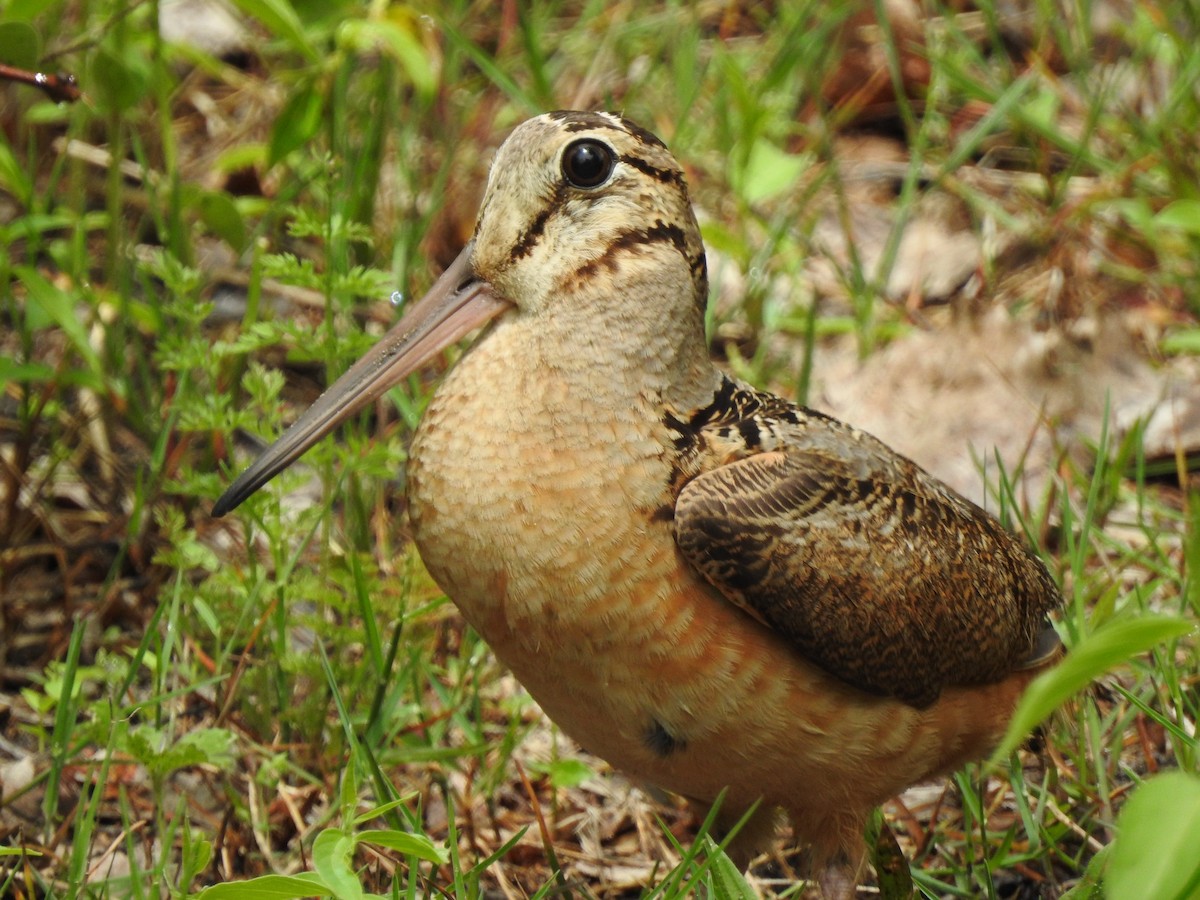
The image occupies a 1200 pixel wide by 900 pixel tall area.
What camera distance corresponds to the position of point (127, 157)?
16.4 ft

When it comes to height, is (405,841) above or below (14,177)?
below

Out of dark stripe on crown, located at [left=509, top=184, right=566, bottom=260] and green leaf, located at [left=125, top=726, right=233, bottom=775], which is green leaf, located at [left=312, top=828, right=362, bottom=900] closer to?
green leaf, located at [left=125, top=726, right=233, bottom=775]

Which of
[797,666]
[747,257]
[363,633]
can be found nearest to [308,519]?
[363,633]

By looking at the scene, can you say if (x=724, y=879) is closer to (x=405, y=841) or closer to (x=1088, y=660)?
(x=405, y=841)

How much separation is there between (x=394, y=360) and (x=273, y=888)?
1066 mm

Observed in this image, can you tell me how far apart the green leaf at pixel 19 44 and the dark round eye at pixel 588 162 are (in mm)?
1045

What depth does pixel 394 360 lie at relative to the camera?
113 inches

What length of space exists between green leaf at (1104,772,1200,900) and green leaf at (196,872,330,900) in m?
1.07

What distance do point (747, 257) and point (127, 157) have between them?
2.01 m

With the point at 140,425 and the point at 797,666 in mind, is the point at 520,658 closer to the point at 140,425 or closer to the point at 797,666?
the point at 797,666

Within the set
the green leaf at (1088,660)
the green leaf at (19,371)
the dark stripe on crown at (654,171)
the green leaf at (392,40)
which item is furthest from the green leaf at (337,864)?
the green leaf at (392,40)

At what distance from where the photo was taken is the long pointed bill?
2820 millimetres

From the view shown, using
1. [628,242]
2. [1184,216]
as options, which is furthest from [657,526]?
[1184,216]

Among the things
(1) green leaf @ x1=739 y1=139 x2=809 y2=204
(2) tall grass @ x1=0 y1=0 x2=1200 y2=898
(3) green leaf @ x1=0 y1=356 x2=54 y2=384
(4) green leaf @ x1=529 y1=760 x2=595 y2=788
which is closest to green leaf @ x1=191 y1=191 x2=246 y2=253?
(2) tall grass @ x1=0 y1=0 x2=1200 y2=898
